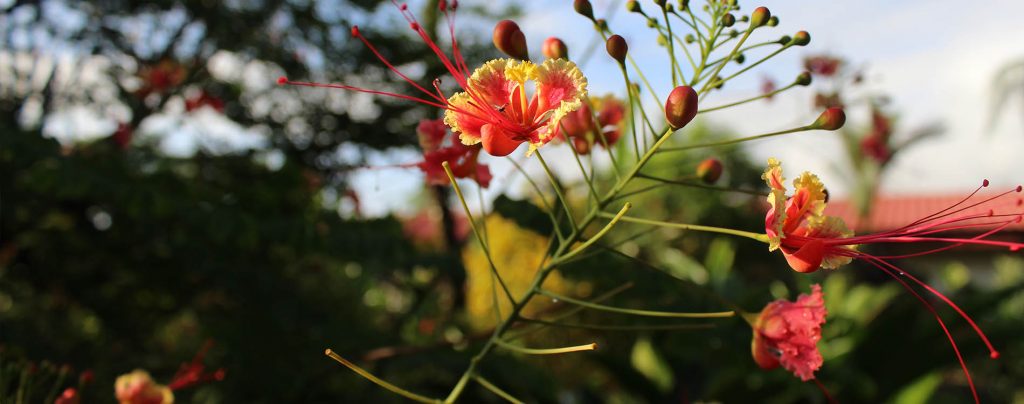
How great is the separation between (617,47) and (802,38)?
0.87 feet

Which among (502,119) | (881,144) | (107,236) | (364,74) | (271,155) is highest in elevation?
(881,144)

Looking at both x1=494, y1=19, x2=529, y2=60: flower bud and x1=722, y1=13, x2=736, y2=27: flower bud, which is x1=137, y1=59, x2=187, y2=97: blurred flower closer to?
x1=494, y1=19, x2=529, y2=60: flower bud

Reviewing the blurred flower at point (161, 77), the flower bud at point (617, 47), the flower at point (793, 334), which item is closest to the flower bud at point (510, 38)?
the flower bud at point (617, 47)

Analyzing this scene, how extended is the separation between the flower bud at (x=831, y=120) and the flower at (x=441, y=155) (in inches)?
23.1

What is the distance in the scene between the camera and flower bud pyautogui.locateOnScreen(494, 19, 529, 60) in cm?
124

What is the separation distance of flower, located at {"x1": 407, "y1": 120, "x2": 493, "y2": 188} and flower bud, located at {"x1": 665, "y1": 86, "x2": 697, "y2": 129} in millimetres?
496

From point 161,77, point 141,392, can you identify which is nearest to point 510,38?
point 141,392

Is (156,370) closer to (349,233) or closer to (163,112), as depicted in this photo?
(349,233)

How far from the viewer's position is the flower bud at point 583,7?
3.89ft

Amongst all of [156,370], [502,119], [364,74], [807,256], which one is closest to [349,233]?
[156,370]

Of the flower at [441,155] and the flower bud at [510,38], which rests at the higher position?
the flower bud at [510,38]

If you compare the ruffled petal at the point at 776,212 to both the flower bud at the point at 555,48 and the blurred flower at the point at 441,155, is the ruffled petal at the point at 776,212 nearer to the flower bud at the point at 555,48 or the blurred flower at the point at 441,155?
the flower bud at the point at 555,48

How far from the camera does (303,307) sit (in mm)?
3328

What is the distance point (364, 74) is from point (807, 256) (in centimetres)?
420
